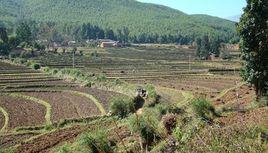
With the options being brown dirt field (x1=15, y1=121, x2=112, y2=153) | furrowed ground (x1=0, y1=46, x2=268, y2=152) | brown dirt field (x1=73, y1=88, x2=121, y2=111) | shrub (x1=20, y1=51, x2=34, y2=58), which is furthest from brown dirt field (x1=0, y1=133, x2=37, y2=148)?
shrub (x1=20, y1=51, x2=34, y2=58)

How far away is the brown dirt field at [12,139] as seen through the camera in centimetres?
2899

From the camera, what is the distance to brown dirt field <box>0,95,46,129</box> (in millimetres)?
35781

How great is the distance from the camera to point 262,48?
27328 millimetres

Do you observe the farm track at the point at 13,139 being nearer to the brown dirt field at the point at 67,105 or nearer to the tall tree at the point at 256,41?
the brown dirt field at the point at 67,105

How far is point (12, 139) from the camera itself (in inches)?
1196

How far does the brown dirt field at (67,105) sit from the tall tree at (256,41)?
16.1 metres

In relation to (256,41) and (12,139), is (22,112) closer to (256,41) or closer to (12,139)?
(12,139)

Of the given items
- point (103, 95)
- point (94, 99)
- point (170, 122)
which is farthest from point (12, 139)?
point (103, 95)

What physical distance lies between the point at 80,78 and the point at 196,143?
62.8 meters

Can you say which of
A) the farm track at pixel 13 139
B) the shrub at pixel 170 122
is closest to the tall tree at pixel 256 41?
the shrub at pixel 170 122

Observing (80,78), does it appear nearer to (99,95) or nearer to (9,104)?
(99,95)

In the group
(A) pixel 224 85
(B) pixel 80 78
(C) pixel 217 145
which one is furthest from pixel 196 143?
(B) pixel 80 78

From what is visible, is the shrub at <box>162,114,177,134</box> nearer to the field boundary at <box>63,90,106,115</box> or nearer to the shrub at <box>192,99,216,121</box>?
the shrub at <box>192,99,216,121</box>

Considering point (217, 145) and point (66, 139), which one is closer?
point (217, 145)
